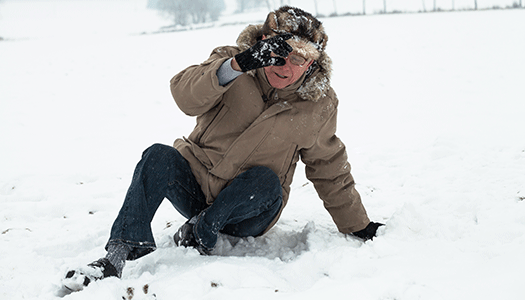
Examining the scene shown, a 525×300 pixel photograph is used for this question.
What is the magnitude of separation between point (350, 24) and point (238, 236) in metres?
12.6

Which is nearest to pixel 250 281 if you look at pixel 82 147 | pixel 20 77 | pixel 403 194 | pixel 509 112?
pixel 403 194

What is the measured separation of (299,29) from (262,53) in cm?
29

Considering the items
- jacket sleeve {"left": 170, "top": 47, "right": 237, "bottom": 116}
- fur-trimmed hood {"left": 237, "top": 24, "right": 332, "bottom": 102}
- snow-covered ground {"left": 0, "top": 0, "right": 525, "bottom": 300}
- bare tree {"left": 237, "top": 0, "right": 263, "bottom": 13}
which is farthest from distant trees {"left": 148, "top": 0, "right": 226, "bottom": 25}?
jacket sleeve {"left": 170, "top": 47, "right": 237, "bottom": 116}

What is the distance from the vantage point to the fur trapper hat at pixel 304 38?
5.27 ft

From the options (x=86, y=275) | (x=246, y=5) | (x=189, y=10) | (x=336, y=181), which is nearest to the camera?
(x=86, y=275)

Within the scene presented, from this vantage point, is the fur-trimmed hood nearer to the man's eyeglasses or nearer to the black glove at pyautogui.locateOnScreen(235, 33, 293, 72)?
the man's eyeglasses

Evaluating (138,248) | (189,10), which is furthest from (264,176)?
(189,10)

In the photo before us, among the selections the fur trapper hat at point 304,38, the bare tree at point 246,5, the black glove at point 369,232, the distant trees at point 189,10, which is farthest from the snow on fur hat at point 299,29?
the bare tree at point 246,5

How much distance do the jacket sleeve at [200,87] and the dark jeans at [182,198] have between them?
0.24 meters

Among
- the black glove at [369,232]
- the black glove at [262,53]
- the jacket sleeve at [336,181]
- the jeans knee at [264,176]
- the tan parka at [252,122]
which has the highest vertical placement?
the black glove at [262,53]

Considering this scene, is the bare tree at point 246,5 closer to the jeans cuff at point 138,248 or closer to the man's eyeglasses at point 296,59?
the man's eyeglasses at point 296,59

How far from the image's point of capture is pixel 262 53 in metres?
1.43

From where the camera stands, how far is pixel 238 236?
6.49 feet

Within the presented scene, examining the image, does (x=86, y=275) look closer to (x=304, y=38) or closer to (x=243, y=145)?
(x=243, y=145)
